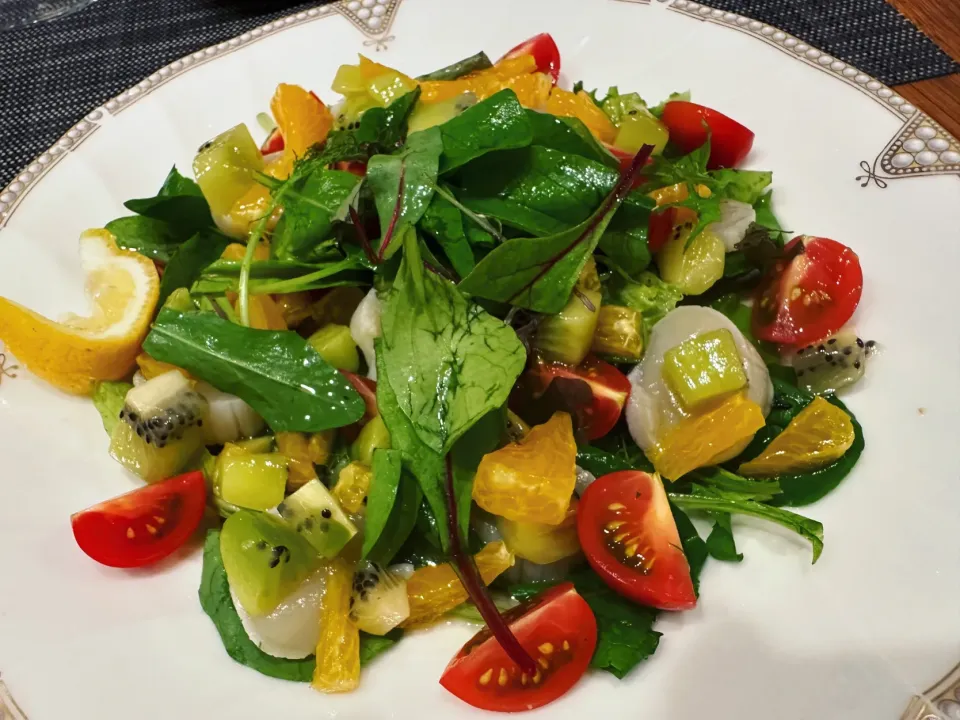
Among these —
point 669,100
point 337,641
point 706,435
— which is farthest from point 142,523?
point 669,100

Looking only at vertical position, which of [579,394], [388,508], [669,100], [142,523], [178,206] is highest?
[669,100]

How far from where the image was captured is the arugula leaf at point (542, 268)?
1.77 metres

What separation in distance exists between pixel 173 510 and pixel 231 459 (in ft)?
0.67

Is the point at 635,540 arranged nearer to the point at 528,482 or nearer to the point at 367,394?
the point at 528,482

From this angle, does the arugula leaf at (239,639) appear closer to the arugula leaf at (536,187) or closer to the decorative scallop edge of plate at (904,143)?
the arugula leaf at (536,187)

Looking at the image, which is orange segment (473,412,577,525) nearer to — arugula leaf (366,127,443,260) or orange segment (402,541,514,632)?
orange segment (402,541,514,632)

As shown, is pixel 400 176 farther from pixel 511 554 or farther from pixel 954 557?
pixel 954 557

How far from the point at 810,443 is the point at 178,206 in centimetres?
212

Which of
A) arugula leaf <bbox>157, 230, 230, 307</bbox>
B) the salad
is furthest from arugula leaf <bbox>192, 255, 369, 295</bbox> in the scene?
arugula leaf <bbox>157, 230, 230, 307</bbox>

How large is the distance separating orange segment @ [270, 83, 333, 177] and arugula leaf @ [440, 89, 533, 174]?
0.63 metres

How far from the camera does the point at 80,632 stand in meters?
1.70

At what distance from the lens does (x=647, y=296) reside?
2160mm

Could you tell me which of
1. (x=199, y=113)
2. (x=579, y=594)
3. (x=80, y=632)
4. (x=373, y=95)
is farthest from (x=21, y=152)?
(x=579, y=594)

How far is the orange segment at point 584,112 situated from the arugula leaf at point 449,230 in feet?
2.27
